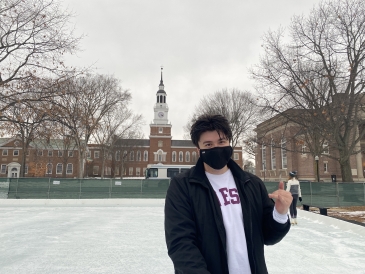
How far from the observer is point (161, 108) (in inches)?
2687

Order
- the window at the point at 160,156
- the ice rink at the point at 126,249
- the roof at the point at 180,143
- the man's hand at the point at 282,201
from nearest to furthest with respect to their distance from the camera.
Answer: the man's hand at the point at 282,201, the ice rink at the point at 126,249, the window at the point at 160,156, the roof at the point at 180,143

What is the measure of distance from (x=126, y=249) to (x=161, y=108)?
2495 inches

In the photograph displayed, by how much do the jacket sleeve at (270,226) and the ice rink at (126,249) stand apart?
2966 mm

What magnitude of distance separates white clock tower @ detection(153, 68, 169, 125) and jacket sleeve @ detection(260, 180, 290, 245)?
2631 inches

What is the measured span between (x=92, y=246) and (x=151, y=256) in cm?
173

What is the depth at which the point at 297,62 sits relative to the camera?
55.9 ft

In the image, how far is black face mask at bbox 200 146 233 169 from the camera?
1.96 meters

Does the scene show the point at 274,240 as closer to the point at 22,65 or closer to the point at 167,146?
the point at 22,65

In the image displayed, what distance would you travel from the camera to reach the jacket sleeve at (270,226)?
1.90 meters

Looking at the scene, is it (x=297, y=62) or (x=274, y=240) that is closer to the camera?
(x=274, y=240)

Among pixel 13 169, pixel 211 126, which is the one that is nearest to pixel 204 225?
pixel 211 126

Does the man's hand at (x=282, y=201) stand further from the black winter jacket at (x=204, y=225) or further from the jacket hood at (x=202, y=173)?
the jacket hood at (x=202, y=173)

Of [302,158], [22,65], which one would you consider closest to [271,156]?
[302,158]

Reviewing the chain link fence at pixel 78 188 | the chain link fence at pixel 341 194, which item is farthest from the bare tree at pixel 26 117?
the chain link fence at pixel 341 194
